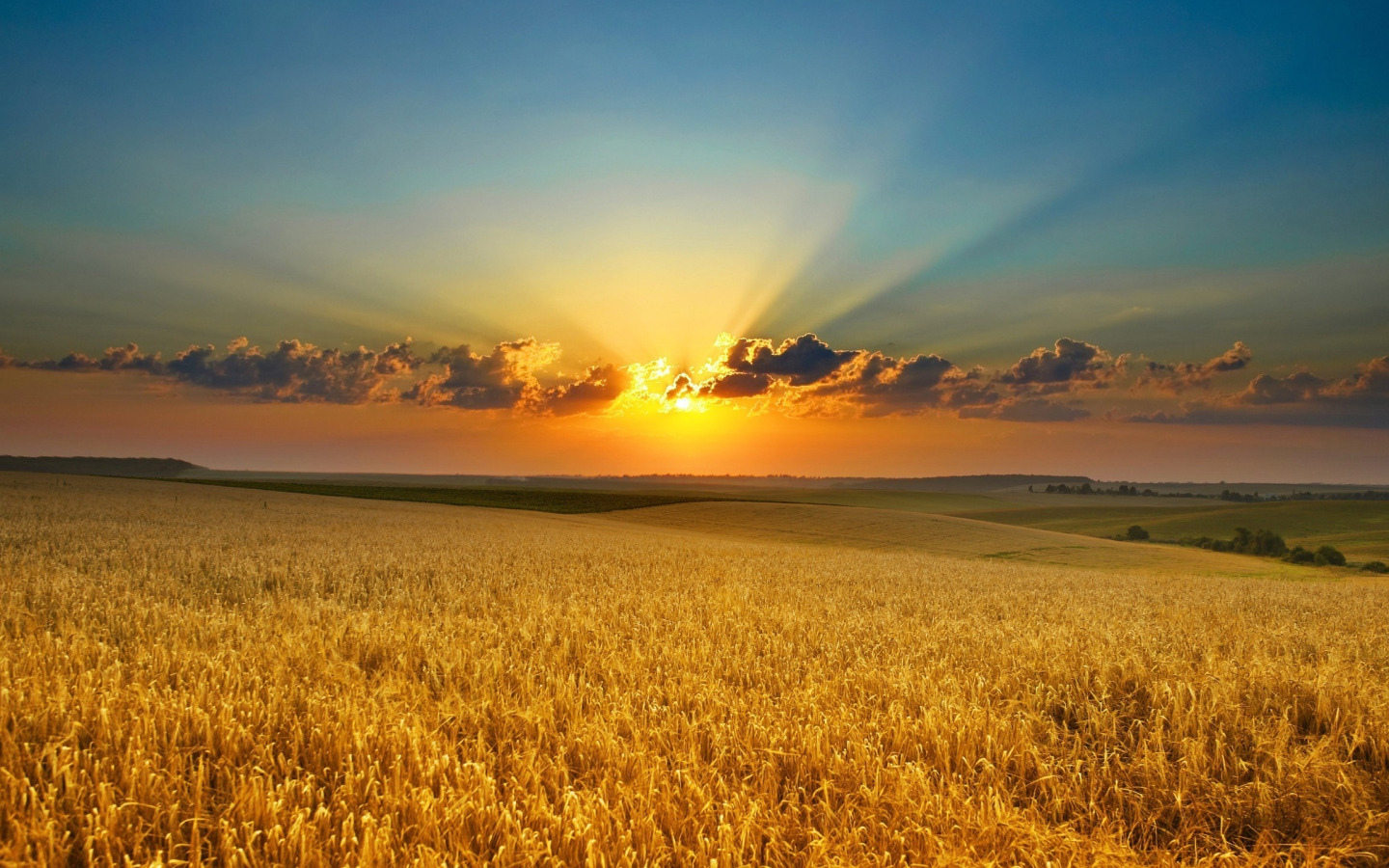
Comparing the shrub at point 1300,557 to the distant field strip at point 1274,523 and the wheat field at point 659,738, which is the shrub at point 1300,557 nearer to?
the distant field strip at point 1274,523

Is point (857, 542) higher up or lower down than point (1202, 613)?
lower down

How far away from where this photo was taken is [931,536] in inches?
1905

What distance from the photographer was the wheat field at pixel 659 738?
3139 millimetres

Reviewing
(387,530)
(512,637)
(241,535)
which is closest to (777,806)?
(512,637)

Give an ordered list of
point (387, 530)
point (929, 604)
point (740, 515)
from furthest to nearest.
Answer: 1. point (740, 515)
2. point (387, 530)
3. point (929, 604)

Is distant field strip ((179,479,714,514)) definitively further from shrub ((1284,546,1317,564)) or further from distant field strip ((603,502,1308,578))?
shrub ((1284,546,1317,564))

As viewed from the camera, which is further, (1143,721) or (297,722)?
(1143,721)

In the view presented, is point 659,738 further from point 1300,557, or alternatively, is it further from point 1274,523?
point 1274,523

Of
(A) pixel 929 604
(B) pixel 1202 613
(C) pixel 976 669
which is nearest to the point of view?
(C) pixel 976 669

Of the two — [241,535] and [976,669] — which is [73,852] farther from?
[241,535]

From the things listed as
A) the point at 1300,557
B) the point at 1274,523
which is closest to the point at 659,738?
the point at 1300,557

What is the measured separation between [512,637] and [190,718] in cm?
318

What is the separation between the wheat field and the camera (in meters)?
3.14

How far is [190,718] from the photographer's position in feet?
13.4
